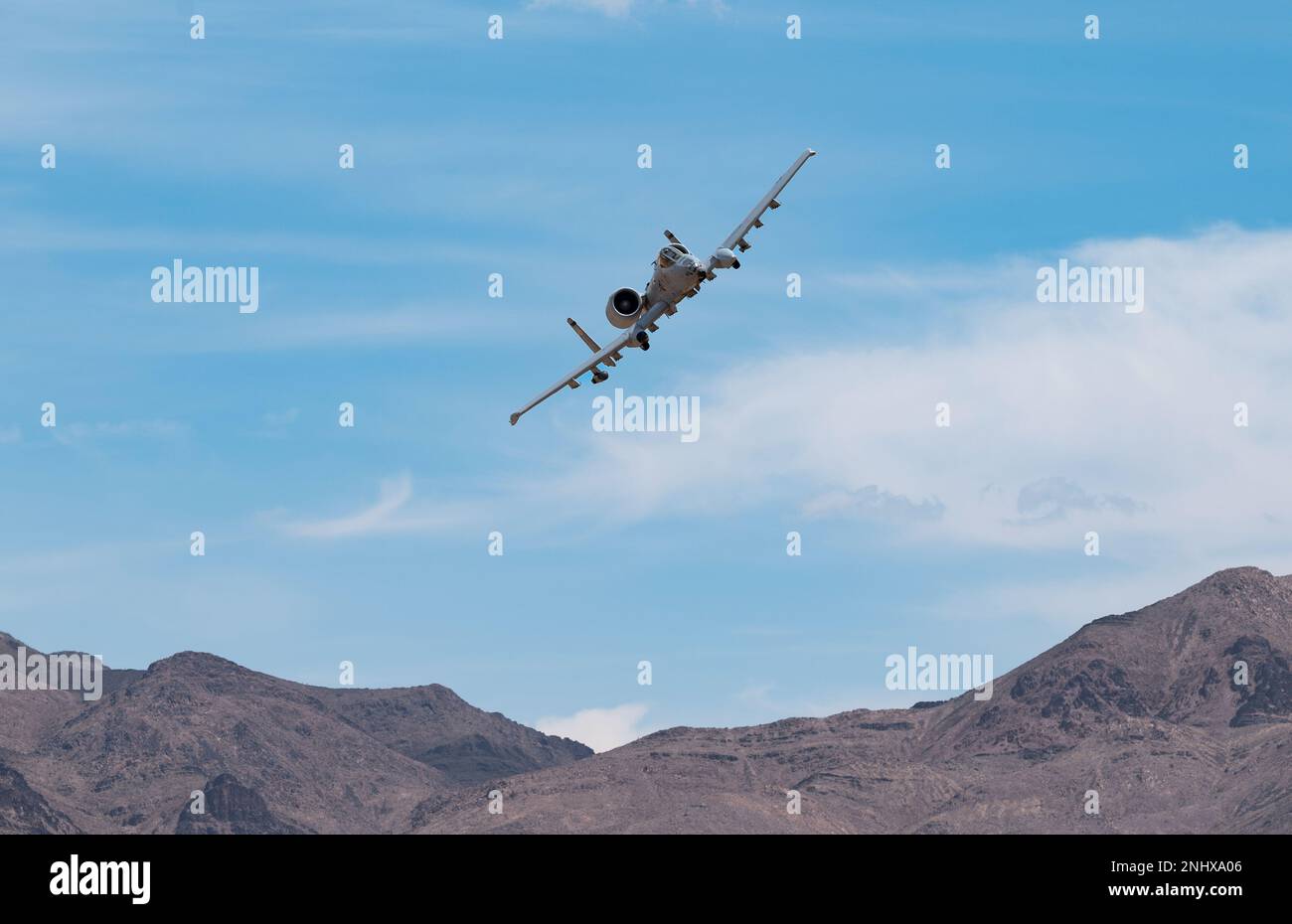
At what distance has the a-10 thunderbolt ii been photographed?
123 m

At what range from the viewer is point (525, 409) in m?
132

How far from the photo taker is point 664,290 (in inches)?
4926

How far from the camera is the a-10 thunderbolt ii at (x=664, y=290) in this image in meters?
123
